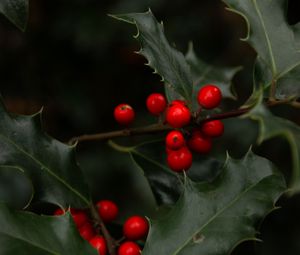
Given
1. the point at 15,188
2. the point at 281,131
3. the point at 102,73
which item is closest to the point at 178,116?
the point at 281,131

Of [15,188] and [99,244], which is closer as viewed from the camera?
[99,244]

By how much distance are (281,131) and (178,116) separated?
400mm

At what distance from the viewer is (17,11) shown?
1.24 m

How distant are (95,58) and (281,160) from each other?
1.28 m

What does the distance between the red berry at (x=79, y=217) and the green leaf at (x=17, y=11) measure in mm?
451

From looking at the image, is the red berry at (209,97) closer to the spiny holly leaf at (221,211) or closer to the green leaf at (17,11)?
the spiny holly leaf at (221,211)

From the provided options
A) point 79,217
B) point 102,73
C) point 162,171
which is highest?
point 79,217

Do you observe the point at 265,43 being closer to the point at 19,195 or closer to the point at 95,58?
the point at 19,195

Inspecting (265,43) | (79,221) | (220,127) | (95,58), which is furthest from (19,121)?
(95,58)

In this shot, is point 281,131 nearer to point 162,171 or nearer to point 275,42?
point 275,42

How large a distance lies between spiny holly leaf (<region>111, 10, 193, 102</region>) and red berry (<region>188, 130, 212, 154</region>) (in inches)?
3.6

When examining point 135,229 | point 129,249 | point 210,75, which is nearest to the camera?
point 129,249

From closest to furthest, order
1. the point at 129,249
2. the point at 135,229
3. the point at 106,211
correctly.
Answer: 1. the point at 129,249
2. the point at 135,229
3. the point at 106,211

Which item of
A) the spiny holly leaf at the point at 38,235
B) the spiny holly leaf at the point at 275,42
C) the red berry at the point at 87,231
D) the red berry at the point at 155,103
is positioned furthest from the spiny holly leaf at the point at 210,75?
the spiny holly leaf at the point at 38,235
